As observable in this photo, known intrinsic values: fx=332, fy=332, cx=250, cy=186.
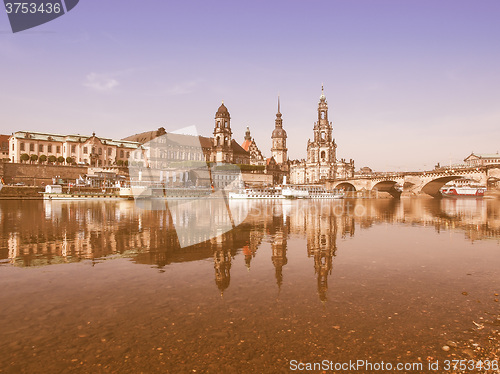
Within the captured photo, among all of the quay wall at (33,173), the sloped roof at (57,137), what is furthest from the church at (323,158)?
the quay wall at (33,173)

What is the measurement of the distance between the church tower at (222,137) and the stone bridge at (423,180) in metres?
39.8

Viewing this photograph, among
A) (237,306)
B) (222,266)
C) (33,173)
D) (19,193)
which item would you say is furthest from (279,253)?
(33,173)

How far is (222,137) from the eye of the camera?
5044 inches

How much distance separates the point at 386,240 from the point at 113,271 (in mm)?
13435

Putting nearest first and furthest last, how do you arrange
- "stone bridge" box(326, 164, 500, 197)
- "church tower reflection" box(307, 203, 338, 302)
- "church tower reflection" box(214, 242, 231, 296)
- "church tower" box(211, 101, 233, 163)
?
"church tower reflection" box(214, 242, 231, 296) < "church tower reflection" box(307, 203, 338, 302) < "stone bridge" box(326, 164, 500, 197) < "church tower" box(211, 101, 233, 163)

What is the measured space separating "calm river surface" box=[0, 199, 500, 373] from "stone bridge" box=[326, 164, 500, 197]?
74.5m

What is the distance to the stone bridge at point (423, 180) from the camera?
250 feet

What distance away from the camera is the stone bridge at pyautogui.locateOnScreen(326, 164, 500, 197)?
76250 millimetres

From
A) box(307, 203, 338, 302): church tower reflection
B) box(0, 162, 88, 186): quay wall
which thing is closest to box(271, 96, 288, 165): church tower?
box(0, 162, 88, 186): quay wall

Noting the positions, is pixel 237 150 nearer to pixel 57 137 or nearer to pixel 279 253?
pixel 57 137

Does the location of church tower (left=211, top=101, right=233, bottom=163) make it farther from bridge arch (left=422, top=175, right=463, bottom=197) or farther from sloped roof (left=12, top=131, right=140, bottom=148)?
A: bridge arch (left=422, top=175, right=463, bottom=197)

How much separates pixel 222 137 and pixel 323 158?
4636 centimetres

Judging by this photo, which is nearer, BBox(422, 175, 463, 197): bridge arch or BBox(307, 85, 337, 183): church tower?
BBox(422, 175, 463, 197): bridge arch

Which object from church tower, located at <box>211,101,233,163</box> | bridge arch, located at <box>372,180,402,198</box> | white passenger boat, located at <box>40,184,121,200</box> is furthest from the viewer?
church tower, located at <box>211,101,233,163</box>
